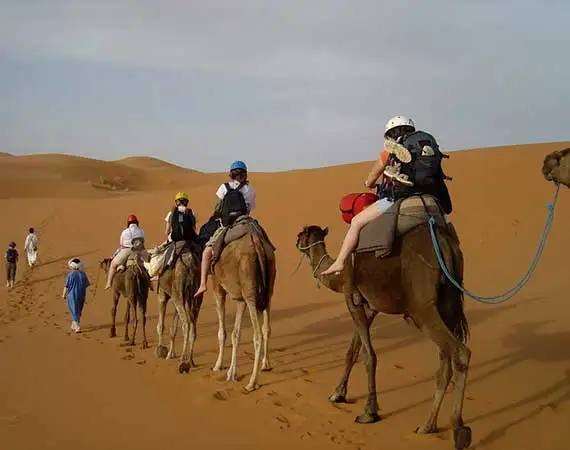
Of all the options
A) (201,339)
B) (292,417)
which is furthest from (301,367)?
(201,339)

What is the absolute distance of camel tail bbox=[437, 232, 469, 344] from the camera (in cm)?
640

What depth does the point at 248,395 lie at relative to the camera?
329 inches

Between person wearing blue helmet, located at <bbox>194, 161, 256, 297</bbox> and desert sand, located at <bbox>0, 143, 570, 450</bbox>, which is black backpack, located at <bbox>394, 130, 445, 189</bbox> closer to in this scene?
desert sand, located at <bbox>0, 143, 570, 450</bbox>

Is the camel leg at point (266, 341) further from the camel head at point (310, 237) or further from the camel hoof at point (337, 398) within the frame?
the camel hoof at point (337, 398)

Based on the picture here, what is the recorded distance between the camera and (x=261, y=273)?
30.7 feet

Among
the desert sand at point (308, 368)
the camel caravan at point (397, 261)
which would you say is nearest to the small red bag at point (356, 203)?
the camel caravan at point (397, 261)

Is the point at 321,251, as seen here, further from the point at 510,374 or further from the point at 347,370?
the point at 510,374

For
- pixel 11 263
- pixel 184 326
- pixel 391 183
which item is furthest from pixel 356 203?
pixel 11 263

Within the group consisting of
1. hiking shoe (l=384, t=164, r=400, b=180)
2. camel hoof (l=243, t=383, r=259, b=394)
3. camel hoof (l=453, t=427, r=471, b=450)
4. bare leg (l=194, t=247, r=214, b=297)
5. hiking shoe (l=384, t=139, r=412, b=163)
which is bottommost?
camel hoof (l=243, t=383, r=259, b=394)

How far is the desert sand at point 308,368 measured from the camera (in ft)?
22.2

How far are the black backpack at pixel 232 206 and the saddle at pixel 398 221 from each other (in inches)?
135

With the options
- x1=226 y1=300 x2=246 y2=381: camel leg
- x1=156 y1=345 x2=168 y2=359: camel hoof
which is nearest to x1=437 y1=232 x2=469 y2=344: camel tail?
x1=226 y1=300 x2=246 y2=381: camel leg

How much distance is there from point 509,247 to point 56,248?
20.9 meters

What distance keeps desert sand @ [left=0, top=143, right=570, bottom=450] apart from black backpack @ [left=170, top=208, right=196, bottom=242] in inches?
84.9
